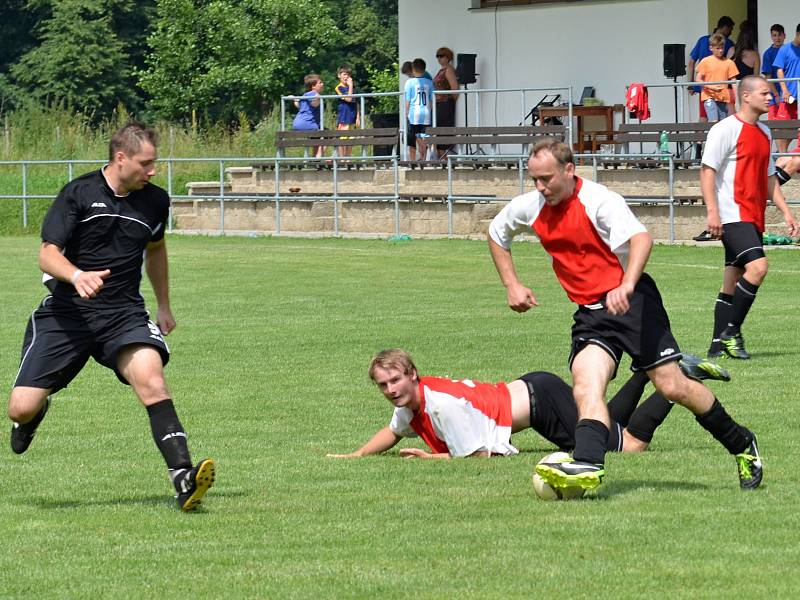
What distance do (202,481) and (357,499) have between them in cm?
77

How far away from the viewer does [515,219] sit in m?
7.50

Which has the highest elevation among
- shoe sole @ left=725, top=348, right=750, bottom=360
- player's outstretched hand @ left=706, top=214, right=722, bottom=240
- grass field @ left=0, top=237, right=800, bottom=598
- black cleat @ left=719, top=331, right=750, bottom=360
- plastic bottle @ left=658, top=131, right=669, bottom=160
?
plastic bottle @ left=658, top=131, right=669, bottom=160

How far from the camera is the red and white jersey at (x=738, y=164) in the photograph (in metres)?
12.1

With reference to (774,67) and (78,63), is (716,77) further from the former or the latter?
(78,63)

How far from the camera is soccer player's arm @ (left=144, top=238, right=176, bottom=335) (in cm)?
789

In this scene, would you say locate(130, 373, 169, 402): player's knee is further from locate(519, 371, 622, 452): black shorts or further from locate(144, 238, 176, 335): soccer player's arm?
locate(519, 371, 622, 452): black shorts

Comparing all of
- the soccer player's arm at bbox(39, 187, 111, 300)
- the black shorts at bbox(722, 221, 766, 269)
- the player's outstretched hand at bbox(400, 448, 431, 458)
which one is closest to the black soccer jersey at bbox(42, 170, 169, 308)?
the soccer player's arm at bbox(39, 187, 111, 300)

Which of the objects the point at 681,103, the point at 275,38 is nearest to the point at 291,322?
the point at 681,103

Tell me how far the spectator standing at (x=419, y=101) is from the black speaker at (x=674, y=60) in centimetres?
426

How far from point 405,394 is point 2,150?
3489 cm

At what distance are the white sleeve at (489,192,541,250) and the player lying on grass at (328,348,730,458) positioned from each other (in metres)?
1.09

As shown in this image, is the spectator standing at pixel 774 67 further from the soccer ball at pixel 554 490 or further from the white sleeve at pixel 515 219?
the soccer ball at pixel 554 490

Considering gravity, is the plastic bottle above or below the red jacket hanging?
below

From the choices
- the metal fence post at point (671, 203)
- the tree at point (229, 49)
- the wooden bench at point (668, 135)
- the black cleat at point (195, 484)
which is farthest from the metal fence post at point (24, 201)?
the black cleat at point (195, 484)
